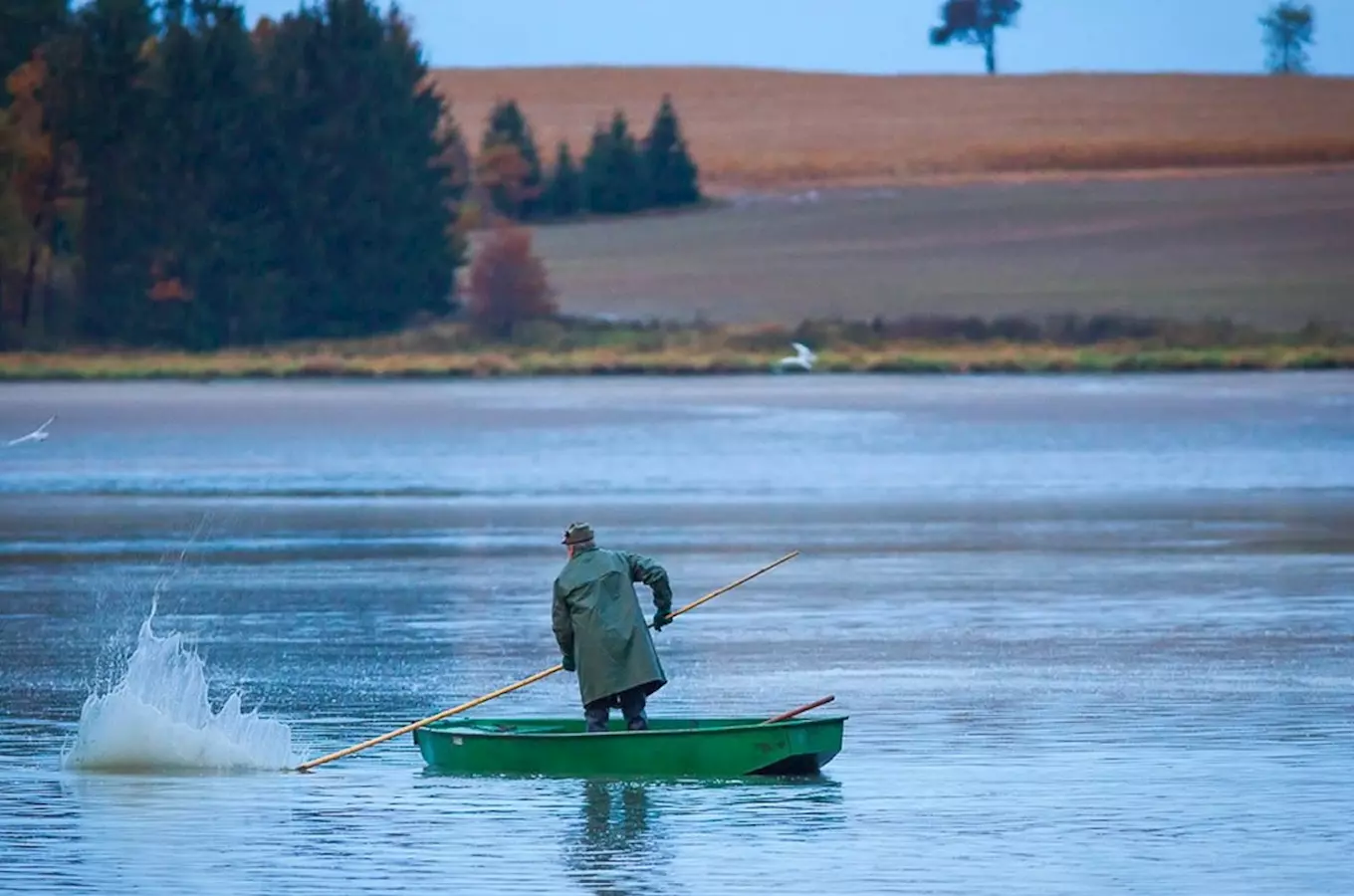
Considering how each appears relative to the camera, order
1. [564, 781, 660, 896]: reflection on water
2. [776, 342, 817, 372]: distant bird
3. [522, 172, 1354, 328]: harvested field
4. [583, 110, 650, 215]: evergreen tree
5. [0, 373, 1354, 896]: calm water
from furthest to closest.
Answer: [583, 110, 650, 215]: evergreen tree
[522, 172, 1354, 328]: harvested field
[776, 342, 817, 372]: distant bird
[0, 373, 1354, 896]: calm water
[564, 781, 660, 896]: reflection on water

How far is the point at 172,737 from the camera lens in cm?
1570

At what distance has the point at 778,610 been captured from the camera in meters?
23.7

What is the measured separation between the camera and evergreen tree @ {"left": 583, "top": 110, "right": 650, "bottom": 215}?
104625mm

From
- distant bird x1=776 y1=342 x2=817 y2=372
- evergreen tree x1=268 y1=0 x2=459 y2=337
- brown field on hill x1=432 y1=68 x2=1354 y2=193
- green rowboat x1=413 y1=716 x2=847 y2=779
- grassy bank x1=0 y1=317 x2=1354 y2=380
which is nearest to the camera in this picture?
green rowboat x1=413 y1=716 x2=847 y2=779

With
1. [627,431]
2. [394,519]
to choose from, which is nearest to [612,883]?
[394,519]

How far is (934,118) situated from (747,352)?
156 ft

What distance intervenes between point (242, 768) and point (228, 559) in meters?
12.9

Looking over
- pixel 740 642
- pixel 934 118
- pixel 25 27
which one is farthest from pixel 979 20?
pixel 740 642

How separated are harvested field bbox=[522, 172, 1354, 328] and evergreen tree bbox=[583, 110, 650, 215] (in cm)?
250

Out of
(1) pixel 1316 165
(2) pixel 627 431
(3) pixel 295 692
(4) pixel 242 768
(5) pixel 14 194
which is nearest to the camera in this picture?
(4) pixel 242 768

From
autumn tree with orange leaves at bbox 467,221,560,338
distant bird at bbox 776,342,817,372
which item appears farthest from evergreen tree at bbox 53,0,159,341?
distant bird at bbox 776,342,817,372

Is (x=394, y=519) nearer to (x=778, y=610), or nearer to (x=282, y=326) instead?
(x=778, y=610)

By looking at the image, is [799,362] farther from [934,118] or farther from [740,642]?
[934,118]

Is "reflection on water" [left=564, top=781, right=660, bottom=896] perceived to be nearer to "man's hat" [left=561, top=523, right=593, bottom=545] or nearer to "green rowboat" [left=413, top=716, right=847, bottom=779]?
"green rowboat" [left=413, top=716, right=847, bottom=779]
